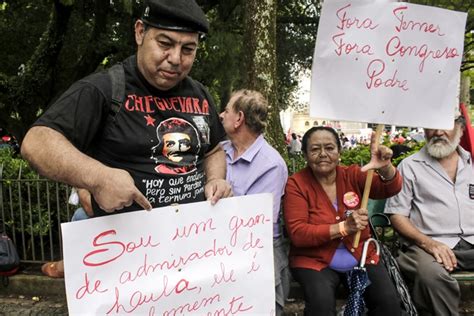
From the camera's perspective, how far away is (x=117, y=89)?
63.9 inches

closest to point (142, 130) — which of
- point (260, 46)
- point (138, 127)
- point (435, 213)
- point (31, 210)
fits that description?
point (138, 127)

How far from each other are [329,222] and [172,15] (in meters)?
1.70

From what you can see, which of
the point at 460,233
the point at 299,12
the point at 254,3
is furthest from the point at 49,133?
the point at 299,12

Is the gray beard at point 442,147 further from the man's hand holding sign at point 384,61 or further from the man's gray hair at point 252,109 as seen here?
the man's gray hair at point 252,109

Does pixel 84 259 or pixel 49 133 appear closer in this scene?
pixel 49 133

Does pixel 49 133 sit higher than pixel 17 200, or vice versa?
pixel 49 133

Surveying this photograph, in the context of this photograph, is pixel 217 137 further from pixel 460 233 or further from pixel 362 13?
pixel 460 233

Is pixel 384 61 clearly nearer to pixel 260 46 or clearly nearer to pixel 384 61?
pixel 384 61

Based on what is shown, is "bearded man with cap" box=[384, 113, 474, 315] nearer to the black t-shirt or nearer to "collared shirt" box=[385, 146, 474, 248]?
"collared shirt" box=[385, 146, 474, 248]

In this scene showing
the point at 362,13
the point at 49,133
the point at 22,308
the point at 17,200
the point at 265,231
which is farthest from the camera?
the point at 17,200

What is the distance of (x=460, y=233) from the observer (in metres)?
3.10

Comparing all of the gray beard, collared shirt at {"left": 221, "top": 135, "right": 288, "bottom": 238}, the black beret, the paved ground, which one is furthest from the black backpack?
the gray beard

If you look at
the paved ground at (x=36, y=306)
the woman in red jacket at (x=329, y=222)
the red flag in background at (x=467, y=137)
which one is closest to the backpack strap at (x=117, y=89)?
the woman in red jacket at (x=329, y=222)

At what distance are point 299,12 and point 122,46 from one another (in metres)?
4.94
